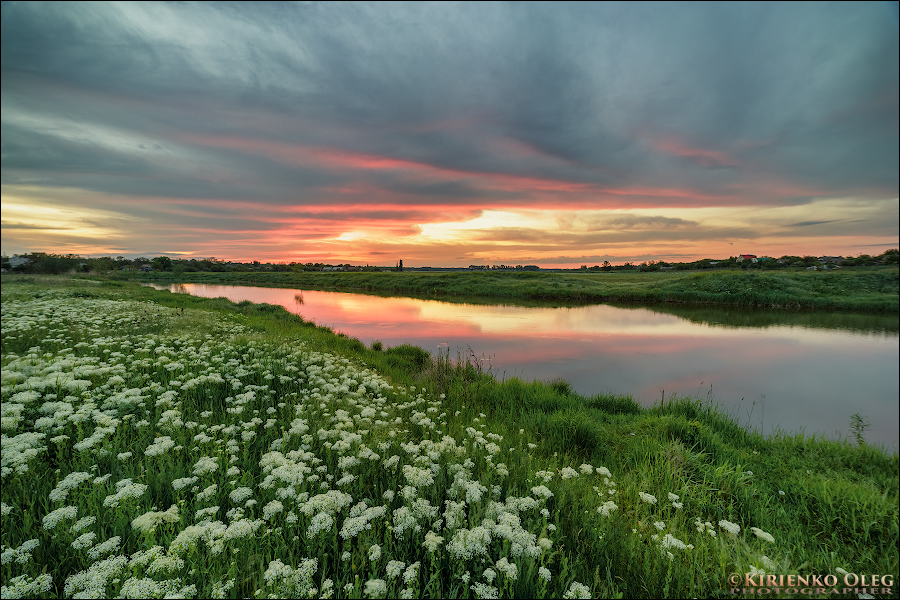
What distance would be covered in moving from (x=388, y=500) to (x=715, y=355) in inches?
672

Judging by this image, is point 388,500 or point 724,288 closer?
point 388,500

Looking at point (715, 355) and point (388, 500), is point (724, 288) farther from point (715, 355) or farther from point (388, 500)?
point (388, 500)

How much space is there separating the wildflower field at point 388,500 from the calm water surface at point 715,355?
3.45 meters

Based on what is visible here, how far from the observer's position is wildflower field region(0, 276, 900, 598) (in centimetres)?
270

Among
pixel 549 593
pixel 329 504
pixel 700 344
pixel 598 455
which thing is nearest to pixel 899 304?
pixel 700 344

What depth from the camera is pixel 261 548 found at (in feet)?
9.68

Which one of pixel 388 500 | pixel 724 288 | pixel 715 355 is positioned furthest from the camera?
→ pixel 724 288

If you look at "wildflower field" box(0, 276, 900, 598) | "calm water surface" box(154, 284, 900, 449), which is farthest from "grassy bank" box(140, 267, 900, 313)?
"wildflower field" box(0, 276, 900, 598)

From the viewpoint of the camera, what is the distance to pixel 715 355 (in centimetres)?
1534

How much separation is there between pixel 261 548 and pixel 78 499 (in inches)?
82.3

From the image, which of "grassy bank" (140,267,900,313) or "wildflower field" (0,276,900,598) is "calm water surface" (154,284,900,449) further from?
"wildflower field" (0,276,900,598)

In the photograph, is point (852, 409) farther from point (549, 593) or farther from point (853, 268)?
point (549, 593)

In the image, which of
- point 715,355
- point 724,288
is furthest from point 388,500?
point 724,288

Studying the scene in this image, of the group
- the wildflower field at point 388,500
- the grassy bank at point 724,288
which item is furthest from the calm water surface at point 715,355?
the wildflower field at point 388,500
